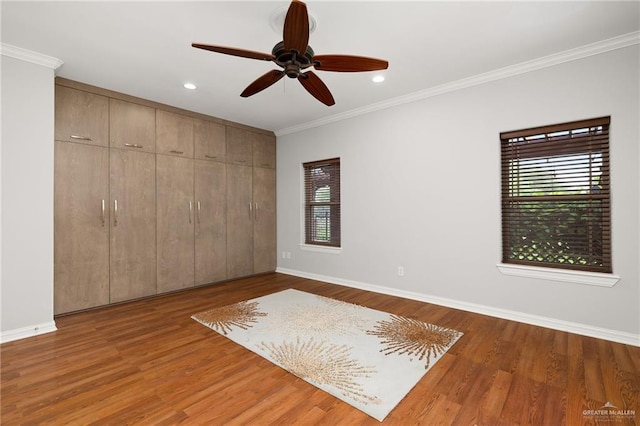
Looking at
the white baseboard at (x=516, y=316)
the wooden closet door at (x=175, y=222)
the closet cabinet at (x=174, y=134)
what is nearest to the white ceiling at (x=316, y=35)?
the closet cabinet at (x=174, y=134)

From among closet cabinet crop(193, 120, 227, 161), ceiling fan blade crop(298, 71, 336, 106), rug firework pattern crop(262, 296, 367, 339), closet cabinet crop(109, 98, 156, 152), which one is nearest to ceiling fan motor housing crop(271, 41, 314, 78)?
ceiling fan blade crop(298, 71, 336, 106)

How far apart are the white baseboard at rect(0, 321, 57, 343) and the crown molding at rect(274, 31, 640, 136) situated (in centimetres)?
436

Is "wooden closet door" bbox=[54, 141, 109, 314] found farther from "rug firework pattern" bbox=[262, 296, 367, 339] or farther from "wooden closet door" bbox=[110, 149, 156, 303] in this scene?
"rug firework pattern" bbox=[262, 296, 367, 339]

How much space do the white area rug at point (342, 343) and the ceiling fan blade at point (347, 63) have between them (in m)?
2.24

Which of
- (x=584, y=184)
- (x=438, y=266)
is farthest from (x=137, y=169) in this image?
(x=584, y=184)

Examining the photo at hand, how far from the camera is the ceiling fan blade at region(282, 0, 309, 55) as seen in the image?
1588 mm

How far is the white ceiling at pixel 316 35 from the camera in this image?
2.18 meters

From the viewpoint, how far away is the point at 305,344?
2.56 meters

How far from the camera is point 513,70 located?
10.1 feet

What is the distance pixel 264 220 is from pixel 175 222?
63.2 inches

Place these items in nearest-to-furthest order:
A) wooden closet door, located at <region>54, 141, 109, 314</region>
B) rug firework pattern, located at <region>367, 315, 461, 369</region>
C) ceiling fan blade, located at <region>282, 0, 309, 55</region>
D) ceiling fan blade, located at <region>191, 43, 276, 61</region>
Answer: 1. ceiling fan blade, located at <region>282, 0, 309, 55</region>
2. ceiling fan blade, located at <region>191, 43, 276, 61</region>
3. rug firework pattern, located at <region>367, 315, 461, 369</region>
4. wooden closet door, located at <region>54, 141, 109, 314</region>

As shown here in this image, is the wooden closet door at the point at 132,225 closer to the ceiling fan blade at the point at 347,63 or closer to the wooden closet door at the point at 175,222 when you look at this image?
the wooden closet door at the point at 175,222

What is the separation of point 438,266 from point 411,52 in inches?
96.6

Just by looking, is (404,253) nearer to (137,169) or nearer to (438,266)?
(438,266)
